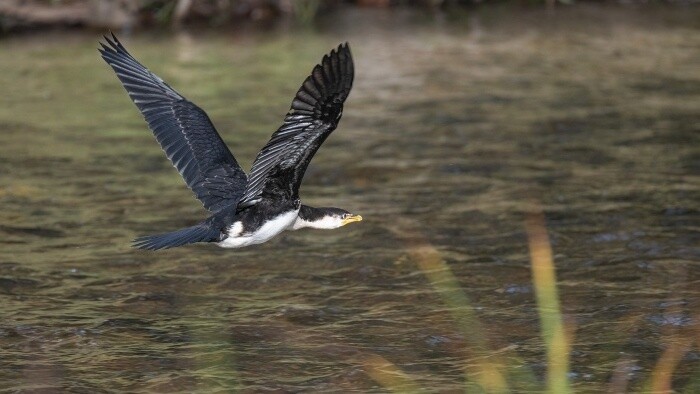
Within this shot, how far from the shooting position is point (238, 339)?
6.30 metres

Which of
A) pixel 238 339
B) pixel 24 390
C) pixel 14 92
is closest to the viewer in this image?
pixel 24 390

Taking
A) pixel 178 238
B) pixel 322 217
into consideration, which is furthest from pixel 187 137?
pixel 178 238

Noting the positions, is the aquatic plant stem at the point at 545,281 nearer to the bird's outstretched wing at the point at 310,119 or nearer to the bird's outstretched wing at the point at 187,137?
the bird's outstretched wing at the point at 310,119

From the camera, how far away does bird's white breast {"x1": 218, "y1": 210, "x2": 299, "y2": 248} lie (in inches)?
238

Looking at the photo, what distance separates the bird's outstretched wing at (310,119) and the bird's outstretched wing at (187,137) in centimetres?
98

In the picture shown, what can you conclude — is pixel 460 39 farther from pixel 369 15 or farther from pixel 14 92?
pixel 14 92

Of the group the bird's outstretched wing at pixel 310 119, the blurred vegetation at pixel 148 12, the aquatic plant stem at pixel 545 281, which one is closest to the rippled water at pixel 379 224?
the aquatic plant stem at pixel 545 281

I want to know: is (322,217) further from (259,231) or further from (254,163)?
(254,163)

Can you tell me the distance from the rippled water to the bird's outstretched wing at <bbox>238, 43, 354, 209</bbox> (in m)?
0.99

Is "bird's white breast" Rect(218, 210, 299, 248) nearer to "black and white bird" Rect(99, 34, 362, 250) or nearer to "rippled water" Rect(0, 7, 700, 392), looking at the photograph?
"black and white bird" Rect(99, 34, 362, 250)

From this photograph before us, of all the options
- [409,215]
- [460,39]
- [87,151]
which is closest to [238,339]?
[409,215]

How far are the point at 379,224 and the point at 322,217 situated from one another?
77.6 inches

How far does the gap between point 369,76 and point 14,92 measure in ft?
11.6

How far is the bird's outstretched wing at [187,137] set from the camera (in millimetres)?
6675
